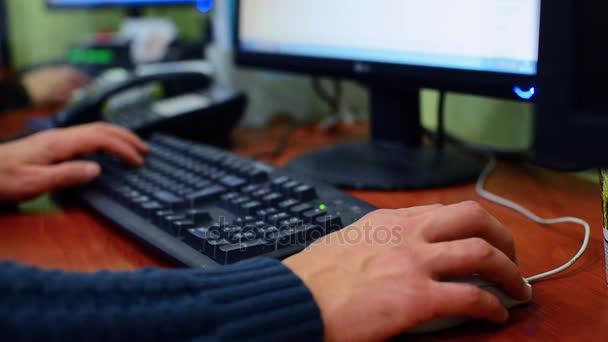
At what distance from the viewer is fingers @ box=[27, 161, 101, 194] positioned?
763 millimetres

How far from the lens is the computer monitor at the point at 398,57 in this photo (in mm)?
647

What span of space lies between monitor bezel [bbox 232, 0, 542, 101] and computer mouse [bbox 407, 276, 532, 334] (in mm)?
162

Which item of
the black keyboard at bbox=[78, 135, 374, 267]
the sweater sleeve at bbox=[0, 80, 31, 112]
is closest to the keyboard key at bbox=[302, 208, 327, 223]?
the black keyboard at bbox=[78, 135, 374, 267]

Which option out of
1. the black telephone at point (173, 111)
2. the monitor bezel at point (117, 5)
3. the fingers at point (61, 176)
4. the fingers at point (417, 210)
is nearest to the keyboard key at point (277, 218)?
the fingers at point (417, 210)

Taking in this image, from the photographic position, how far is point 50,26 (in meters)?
1.94

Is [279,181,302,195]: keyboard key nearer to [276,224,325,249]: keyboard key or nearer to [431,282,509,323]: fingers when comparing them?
[276,224,325,249]: keyboard key

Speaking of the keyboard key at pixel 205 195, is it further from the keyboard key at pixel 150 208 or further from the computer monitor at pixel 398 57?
the computer monitor at pixel 398 57

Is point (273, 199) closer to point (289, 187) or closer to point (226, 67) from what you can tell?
point (289, 187)

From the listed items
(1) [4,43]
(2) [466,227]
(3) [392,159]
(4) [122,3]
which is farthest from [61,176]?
(1) [4,43]

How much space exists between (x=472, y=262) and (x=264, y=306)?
137 mm

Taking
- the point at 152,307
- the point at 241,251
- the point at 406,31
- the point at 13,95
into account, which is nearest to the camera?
the point at 152,307

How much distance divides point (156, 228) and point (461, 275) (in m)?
0.30

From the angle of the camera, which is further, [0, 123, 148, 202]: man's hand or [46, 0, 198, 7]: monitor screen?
[46, 0, 198, 7]: monitor screen

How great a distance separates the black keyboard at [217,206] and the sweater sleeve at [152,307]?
9 centimetres
